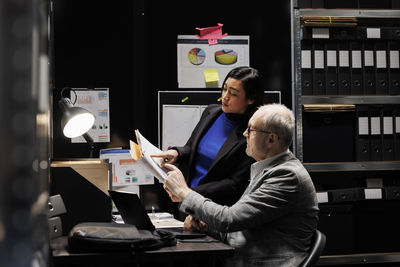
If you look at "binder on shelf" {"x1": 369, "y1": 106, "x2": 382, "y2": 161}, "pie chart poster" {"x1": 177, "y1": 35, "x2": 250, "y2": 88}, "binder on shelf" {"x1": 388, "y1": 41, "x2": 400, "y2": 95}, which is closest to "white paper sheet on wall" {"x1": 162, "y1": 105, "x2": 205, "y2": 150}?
"pie chart poster" {"x1": 177, "y1": 35, "x2": 250, "y2": 88}

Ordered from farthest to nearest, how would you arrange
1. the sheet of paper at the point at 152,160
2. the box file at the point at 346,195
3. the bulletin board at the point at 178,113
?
the bulletin board at the point at 178,113, the box file at the point at 346,195, the sheet of paper at the point at 152,160

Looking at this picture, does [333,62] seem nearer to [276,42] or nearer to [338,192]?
[276,42]

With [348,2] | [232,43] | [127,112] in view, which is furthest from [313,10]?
[127,112]

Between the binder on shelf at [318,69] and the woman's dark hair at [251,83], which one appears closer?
the woman's dark hair at [251,83]

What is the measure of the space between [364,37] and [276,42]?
61cm

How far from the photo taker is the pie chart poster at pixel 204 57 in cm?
340

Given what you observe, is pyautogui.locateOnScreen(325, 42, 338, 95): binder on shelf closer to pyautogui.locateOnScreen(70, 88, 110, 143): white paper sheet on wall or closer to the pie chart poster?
the pie chart poster

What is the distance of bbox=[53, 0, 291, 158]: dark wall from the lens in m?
3.25

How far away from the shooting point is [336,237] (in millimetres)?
3160

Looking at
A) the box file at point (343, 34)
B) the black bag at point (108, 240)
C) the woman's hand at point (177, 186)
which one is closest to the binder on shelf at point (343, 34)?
the box file at point (343, 34)

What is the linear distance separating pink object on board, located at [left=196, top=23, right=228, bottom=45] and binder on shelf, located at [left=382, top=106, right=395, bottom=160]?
1203mm

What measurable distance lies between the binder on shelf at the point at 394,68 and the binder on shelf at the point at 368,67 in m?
0.12

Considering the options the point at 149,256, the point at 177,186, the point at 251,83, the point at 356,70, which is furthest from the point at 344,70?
the point at 149,256

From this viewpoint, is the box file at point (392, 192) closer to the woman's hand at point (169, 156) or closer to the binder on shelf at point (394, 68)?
the binder on shelf at point (394, 68)
